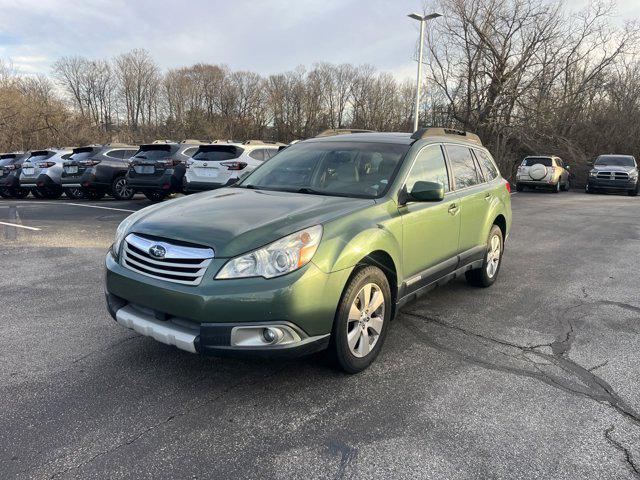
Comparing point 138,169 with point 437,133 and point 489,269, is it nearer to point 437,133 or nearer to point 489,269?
point 437,133

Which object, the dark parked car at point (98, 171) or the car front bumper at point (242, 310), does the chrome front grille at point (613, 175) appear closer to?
the dark parked car at point (98, 171)

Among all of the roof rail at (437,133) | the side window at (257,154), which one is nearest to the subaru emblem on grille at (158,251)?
the roof rail at (437,133)

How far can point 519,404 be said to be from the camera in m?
3.04

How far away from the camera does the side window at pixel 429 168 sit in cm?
410

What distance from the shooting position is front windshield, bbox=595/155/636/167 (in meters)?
22.6

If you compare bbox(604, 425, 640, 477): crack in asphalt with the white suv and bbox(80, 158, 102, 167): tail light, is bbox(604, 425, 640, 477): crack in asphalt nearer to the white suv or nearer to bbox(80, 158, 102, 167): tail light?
the white suv

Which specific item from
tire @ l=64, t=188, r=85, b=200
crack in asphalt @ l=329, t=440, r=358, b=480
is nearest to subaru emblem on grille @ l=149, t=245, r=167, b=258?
crack in asphalt @ l=329, t=440, r=358, b=480

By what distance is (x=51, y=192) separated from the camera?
1661 centimetres

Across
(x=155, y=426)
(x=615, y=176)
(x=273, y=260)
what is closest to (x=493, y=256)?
(x=273, y=260)

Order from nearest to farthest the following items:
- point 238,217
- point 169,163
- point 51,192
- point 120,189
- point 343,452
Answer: point 343,452
point 238,217
point 169,163
point 120,189
point 51,192

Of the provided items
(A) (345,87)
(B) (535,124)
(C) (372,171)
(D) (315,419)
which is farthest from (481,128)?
(A) (345,87)

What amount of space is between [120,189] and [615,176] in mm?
21148

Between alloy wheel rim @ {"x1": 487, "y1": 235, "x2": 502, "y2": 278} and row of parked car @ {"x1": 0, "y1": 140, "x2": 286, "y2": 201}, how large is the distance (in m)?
6.60

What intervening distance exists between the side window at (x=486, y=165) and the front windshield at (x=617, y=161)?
2061cm
